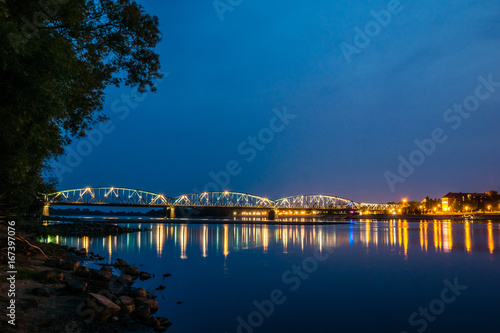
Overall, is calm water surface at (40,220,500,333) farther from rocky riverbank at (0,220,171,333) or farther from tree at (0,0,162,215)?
tree at (0,0,162,215)

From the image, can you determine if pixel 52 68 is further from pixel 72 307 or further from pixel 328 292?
pixel 328 292

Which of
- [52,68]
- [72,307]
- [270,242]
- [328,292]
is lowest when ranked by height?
[328,292]

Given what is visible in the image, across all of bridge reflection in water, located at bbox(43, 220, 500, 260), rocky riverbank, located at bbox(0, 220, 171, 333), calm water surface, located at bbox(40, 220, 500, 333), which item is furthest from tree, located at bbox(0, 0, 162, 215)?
bridge reflection in water, located at bbox(43, 220, 500, 260)

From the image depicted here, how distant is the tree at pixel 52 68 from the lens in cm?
945

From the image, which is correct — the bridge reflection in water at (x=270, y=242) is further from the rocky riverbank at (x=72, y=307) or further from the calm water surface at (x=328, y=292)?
the rocky riverbank at (x=72, y=307)

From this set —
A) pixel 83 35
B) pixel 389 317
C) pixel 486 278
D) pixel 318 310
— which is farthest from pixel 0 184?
pixel 486 278

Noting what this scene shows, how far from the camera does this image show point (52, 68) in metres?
9.84

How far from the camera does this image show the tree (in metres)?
9.45

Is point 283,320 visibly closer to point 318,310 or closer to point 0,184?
point 318,310

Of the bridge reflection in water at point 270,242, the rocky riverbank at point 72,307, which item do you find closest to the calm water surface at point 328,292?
the rocky riverbank at point 72,307

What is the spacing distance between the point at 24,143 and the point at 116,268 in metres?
12.7

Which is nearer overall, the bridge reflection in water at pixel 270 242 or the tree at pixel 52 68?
the tree at pixel 52 68

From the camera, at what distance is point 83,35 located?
14.7 metres

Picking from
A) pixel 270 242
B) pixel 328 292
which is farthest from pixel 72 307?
pixel 270 242
